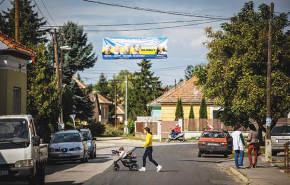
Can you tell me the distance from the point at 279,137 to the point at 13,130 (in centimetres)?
1842

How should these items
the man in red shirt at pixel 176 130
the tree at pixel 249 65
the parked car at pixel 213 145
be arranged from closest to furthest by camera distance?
the parked car at pixel 213 145 → the tree at pixel 249 65 → the man in red shirt at pixel 176 130

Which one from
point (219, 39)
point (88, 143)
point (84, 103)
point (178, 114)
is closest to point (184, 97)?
point (178, 114)

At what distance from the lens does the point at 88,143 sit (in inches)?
1110

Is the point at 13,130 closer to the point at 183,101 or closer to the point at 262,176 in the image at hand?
the point at 262,176

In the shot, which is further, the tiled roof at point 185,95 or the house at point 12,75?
the tiled roof at point 185,95

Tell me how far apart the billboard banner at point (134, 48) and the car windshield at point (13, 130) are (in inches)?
938

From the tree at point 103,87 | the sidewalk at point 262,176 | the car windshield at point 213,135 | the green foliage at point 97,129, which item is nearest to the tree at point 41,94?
the car windshield at point 213,135

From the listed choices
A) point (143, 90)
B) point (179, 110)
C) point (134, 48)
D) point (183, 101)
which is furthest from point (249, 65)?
point (143, 90)

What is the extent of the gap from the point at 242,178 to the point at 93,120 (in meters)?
52.1

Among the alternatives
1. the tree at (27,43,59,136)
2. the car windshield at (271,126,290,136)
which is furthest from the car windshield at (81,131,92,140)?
the car windshield at (271,126,290,136)

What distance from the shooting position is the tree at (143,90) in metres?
99.9

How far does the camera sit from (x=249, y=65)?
32.5 metres

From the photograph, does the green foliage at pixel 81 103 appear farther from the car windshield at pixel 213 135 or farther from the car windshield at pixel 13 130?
the car windshield at pixel 13 130

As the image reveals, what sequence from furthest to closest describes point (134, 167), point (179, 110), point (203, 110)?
1. point (179, 110)
2. point (203, 110)
3. point (134, 167)
